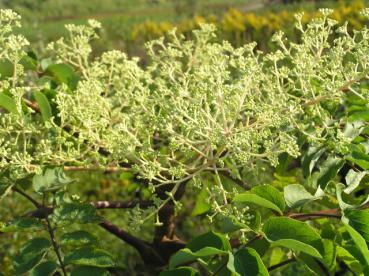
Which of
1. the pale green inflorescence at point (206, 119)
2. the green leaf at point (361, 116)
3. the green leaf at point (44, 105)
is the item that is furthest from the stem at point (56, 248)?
the green leaf at point (361, 116)

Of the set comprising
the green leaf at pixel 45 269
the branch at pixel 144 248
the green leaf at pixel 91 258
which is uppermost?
the green leaf at pixel 91 258

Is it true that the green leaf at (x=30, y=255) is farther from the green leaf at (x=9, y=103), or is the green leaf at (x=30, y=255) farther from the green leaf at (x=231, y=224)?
the green leaf at (x=231, y=224)

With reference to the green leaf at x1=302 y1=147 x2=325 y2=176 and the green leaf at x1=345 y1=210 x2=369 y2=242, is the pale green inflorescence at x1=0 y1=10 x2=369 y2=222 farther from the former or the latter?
the green leaf at x1=345 y1=210 x2=369 y2=242

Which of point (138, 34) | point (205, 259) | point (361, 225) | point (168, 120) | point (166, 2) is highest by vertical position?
point (168, 120)

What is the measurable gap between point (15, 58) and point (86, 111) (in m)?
0.22

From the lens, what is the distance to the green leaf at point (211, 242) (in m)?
0.96

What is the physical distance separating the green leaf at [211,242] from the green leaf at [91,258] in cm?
17

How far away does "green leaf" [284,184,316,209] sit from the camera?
991mm

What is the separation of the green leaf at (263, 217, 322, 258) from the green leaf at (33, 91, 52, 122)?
1.89 feet

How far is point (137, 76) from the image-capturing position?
1343mm

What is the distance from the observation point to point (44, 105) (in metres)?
1.30

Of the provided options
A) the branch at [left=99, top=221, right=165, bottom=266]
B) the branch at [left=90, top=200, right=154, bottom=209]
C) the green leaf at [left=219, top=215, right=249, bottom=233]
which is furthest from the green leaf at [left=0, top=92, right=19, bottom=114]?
the green leaf at [left=219, top=215, right=249, bottom=233]

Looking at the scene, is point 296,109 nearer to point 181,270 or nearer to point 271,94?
point 271,94

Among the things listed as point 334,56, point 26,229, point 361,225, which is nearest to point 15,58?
point 26,229
